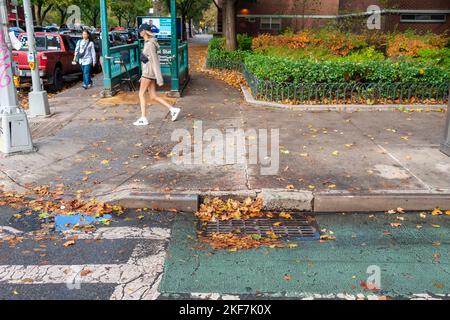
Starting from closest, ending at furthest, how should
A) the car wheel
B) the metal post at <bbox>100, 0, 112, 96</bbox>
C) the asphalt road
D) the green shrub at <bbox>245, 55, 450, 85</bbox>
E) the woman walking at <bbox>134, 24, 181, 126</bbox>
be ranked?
the asphalt road < the woman walking at <bbox>134, 24, 181, 126</bbox> < the green shrub at <bbox>245, 55, 450, 85</bbox> < the metal post at <bbox>100, 0, 112, 96</bbox> < the car wheel

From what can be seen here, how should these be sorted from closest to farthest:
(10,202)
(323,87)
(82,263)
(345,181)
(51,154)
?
(82,263)
(10,202)
(345,181)
(51,154)
(323,87)

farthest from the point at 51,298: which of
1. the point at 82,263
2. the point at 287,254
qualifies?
the point at 287,254

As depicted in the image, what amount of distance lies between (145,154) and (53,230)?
2.56 meters

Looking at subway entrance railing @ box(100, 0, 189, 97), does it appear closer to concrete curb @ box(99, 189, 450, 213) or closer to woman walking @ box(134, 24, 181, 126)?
woman walking @ box(134, 24, 181, 126)

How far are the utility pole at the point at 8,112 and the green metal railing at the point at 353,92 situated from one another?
5.74m

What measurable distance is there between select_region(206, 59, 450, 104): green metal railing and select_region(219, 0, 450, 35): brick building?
15.4 metres

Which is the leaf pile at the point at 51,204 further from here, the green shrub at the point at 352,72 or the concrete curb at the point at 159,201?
the green shrub at the point at 352,72

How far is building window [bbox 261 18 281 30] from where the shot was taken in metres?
30.9

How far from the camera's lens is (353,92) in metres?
10.6

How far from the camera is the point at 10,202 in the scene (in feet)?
17.5

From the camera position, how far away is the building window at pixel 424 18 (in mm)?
26969

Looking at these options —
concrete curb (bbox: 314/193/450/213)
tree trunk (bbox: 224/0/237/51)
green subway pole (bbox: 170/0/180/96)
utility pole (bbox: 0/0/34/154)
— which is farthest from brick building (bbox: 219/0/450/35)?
concrete curb (bbox: 314/193/450/213)

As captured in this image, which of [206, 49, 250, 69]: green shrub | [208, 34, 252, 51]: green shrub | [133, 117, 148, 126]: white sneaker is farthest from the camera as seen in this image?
[208, 34, 252, 51]: green shrub
